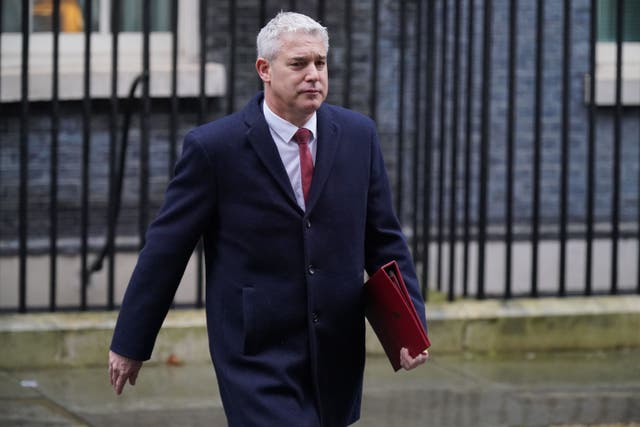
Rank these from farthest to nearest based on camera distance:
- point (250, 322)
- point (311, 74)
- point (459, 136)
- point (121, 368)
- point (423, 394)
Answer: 1. point (459, 136)
2. point (423, 394)
3. point (121, 368)
4. point (250, 322)
5. point (311, 74)

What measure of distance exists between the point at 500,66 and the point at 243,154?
558 cm

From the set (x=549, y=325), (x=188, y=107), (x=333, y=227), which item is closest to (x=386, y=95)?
(x=188, y=107)

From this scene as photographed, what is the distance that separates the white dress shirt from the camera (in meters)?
4.22

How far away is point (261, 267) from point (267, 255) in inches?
1.5

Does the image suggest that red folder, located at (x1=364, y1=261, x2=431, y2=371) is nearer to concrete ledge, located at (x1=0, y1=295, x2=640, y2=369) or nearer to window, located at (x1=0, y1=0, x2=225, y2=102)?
concrete ledge, located at (x1=0, y1=295, x2=640, y2=369)

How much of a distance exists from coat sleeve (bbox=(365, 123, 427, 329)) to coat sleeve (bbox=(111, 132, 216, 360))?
490mm

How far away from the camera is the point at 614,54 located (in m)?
9.81

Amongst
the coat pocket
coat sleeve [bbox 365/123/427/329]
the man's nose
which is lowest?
the coat pocket

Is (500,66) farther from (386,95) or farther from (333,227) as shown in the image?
(333,227)

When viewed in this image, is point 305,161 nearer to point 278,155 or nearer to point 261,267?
point 278,155

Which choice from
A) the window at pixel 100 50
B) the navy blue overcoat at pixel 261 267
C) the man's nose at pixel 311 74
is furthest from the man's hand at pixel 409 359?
the window at pixel 100 50

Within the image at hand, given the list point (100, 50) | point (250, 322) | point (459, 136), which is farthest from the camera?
point (459, 136)

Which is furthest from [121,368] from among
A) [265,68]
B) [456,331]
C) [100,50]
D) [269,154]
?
[100,50]

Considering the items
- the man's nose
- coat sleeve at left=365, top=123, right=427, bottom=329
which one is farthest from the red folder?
the man's nose
